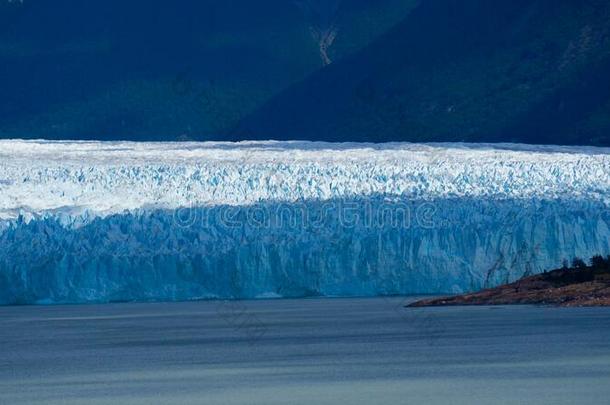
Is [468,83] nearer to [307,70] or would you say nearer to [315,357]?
[307,70]

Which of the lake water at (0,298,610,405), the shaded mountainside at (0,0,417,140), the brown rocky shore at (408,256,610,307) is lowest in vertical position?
the lake water at (0,298,610,405)

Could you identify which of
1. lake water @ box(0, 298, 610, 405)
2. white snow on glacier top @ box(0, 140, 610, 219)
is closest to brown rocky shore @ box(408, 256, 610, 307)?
lake water @ box(0, 298, 610, 405)

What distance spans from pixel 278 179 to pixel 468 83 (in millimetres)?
24753

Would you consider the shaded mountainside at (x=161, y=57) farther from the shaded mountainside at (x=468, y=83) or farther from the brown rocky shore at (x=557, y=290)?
the brown rocky shore at (x=557, y=290)

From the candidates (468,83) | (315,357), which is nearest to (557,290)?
(315,357)

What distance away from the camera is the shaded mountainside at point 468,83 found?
183 feet

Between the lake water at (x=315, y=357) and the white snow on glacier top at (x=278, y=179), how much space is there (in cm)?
390

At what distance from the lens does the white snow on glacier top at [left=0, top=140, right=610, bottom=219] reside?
34.4 metres

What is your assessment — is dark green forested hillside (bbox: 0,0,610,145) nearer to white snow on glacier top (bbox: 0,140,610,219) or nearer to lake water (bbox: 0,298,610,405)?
white snow on glacier top (bbox: 0,140,610,219)

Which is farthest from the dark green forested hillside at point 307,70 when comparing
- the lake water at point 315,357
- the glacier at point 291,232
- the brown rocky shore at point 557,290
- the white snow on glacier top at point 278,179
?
the lake water at point 315,357

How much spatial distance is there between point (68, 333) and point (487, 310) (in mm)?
6737

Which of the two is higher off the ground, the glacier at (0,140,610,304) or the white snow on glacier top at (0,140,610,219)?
the white snow on glacier top at (0,140,610,219)

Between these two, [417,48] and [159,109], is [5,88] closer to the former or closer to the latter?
[159,109]

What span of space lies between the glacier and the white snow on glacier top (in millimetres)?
42
